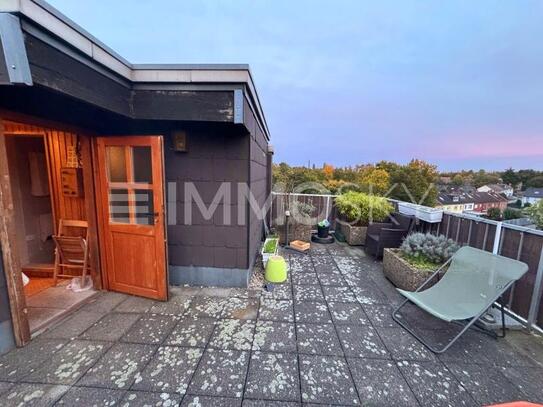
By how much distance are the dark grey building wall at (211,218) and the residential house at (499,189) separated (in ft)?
126

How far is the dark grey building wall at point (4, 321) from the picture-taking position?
1730 mm

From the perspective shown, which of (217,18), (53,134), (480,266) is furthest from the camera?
(217,18)

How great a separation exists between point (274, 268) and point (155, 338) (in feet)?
5.27

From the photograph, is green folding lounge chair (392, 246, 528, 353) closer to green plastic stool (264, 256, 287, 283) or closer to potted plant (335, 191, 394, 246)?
green plastic stool (264, 256, 287, 283)

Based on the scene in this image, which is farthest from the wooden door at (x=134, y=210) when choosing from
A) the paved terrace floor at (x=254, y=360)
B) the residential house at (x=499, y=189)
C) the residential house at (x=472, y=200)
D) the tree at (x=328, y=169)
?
the residential house at (x=499, y=189)

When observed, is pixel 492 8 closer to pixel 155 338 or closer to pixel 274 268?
pixel 274 268

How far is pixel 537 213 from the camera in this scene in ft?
8.32

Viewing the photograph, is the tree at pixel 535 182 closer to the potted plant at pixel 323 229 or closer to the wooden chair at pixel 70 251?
the potted plant at pixel 323 229

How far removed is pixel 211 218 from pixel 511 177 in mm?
39591

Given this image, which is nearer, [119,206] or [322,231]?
[119,206]

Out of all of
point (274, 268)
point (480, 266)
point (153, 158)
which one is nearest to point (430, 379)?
point (480, 266)

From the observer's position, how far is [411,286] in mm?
2775

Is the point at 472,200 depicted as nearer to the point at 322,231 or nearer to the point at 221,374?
the point at 322,231

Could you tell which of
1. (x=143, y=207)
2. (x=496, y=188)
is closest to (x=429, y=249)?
(x=143, y=207)
